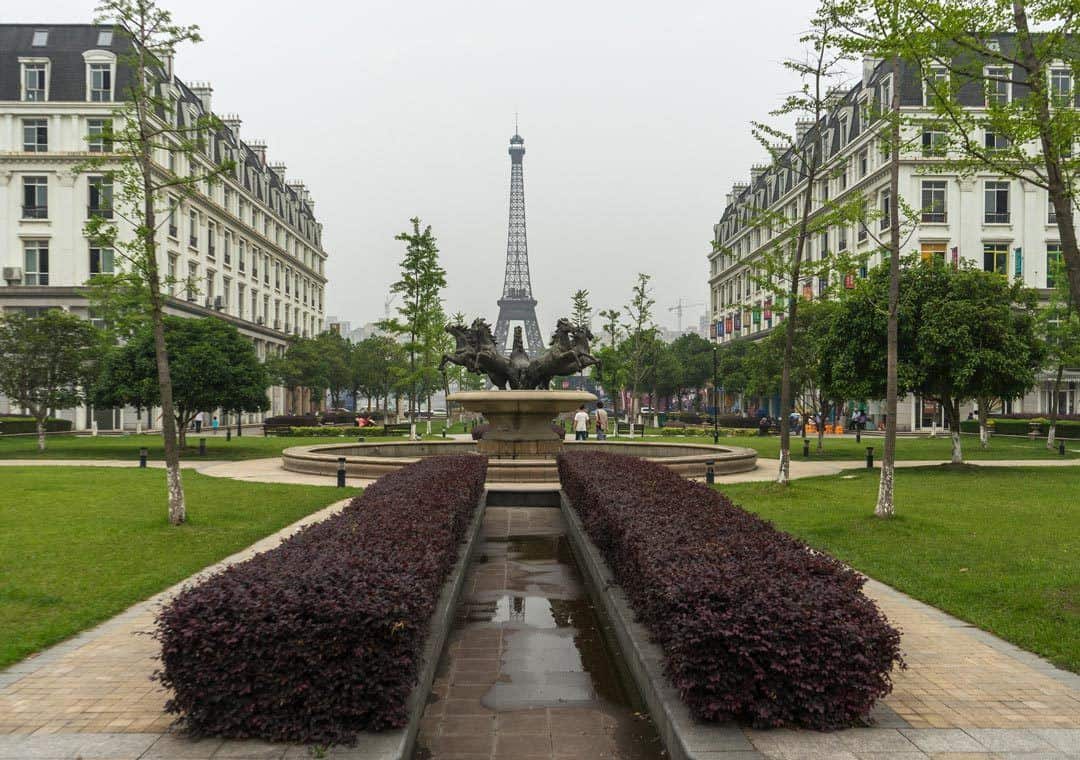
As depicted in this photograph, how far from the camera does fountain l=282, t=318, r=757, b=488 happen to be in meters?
20.7

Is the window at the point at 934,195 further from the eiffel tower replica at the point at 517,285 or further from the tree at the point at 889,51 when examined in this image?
the eiffel tower replica at the point at 517,285

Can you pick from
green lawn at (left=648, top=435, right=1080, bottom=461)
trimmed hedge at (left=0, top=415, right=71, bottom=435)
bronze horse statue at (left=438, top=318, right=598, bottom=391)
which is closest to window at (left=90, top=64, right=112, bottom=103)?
trimmed hedge at (left=0, top=415, right=71, bottom=435)

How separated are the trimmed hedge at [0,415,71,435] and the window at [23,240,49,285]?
322 inches

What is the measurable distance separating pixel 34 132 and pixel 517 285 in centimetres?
10090

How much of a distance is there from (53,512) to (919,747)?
50.0ft

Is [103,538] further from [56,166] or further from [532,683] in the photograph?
[56,166]

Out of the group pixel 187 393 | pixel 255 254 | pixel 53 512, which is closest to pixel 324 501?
pixel 53 512

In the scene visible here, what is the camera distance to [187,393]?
100ft

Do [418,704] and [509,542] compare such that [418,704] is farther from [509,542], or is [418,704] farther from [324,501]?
[324,501]

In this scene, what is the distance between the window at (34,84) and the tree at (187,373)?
972 inches

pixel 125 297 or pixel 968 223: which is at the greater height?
pixel 968 223

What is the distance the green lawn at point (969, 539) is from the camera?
8.22 m

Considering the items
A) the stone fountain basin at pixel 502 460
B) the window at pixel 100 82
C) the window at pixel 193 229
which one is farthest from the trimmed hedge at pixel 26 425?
the stone fountain basin at pixel 502 460

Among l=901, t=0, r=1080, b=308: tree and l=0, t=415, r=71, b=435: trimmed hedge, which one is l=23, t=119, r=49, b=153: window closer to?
l=0, t=415, r=71, b=435: trimmed hedge
